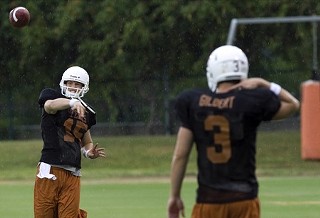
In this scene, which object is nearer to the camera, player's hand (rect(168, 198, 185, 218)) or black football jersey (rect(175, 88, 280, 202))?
black football jersey (rect(175, 88, 280, 202))

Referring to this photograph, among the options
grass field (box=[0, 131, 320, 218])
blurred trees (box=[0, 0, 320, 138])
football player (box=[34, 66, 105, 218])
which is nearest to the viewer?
football player (box=[34, 66, 105, 218])

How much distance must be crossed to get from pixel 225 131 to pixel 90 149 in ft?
12.4

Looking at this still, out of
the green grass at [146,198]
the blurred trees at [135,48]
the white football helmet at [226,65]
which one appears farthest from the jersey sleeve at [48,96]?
the blurred trees at [135,48]

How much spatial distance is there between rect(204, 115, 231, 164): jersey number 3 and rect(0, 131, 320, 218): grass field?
8246mm

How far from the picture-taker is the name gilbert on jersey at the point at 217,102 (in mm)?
6801

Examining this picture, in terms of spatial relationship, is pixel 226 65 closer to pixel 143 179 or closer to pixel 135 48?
pixel 143 179

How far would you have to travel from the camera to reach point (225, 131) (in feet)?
22.4

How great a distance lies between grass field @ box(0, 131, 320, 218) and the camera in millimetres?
16406

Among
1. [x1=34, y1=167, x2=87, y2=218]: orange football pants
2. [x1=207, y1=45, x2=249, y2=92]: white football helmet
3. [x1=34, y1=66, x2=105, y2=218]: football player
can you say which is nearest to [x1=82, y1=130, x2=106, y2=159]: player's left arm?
[x1=34, y1=66, x2=105, y2=218]: football player

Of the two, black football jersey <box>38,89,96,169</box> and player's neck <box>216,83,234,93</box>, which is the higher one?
player's neck <box>216,83,234,93</box>

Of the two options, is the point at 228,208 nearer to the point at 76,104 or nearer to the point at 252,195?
the point at 252,195

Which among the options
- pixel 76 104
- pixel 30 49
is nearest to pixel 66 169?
pixel 76 104

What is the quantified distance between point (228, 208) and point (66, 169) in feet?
11.9

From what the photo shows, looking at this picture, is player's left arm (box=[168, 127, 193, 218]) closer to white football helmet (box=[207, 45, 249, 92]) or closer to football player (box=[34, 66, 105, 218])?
white football helmet (box=[207, 45, 249, 92])
